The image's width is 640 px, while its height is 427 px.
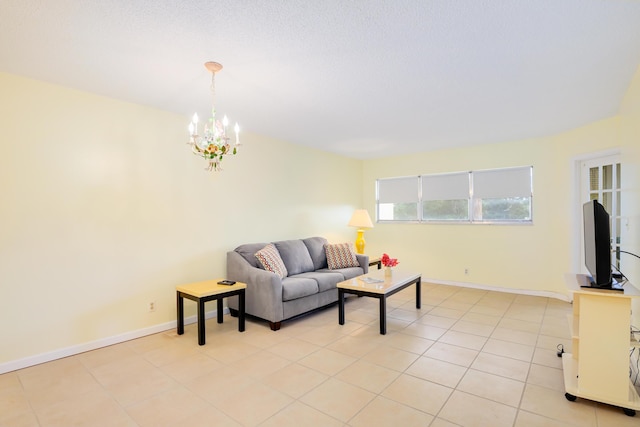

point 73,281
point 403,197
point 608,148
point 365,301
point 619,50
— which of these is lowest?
point 365,301

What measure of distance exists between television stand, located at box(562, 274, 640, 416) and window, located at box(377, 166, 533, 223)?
3.19 metres

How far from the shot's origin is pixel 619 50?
7.39 ft

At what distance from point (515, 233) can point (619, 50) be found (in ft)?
10.8

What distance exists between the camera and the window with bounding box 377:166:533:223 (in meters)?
5.07

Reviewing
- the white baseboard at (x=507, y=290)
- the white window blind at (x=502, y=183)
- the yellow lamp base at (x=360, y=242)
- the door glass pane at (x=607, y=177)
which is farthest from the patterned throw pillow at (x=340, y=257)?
the door glass pane at (x=607, y=177)

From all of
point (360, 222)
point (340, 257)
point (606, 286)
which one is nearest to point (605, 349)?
point (606, 286)

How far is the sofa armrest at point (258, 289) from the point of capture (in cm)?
349

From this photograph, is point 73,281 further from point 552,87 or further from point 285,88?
point 552,87

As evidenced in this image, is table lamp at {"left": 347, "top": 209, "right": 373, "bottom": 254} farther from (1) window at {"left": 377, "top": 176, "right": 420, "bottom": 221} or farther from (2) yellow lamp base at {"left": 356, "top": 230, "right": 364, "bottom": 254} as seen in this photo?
(1) window at {"left": 377, "top": 176, "right": 420, "bottom": 221}

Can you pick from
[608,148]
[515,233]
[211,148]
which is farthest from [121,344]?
[608,148]

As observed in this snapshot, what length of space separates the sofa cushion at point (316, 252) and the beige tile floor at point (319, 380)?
4.12ft

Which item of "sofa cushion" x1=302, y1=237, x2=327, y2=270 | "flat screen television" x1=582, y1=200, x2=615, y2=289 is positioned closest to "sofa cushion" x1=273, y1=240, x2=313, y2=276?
"sofa cushion" x1=302, y1=237, x2=327, y2=270

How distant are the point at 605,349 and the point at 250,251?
3.48m

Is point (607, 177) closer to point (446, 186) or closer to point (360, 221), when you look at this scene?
point (446, 186)
